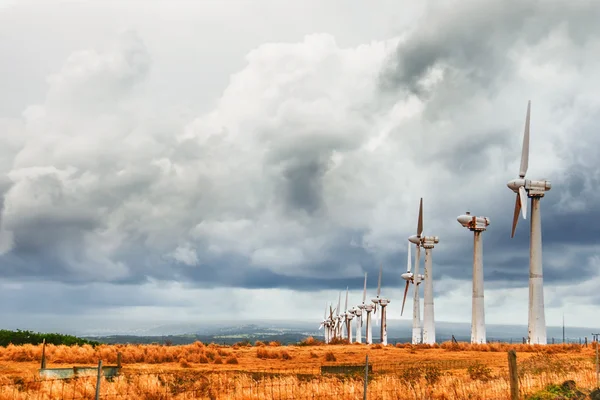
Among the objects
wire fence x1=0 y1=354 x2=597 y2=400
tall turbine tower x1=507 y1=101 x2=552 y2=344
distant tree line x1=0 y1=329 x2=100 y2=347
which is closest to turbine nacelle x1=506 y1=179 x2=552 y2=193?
tall turbine tower x1=507 y1=101 x2=552 y2=344

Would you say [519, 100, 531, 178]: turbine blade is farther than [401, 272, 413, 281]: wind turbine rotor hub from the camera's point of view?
→ No

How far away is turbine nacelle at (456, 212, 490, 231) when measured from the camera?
254 feet

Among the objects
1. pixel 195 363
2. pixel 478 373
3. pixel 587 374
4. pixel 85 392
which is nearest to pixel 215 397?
pixel 85 392

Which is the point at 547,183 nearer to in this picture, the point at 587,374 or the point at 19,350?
the point at 587,374

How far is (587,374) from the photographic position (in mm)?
31969

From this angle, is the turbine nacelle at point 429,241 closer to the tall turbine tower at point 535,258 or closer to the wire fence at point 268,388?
the tall turbine tower at point 535,258

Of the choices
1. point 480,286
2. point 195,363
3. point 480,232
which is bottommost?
point 195,363

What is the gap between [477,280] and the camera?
75.7 m

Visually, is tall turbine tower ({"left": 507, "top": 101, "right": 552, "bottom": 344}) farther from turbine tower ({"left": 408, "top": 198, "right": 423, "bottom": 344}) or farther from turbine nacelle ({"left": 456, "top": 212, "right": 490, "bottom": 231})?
turbine tower ({"left": 408, "top": 198, "right": 423, "bottom": 344})

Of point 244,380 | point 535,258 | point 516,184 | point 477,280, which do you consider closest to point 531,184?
point 516,184

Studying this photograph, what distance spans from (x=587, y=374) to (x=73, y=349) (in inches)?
1606

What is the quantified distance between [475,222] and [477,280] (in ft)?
23.7

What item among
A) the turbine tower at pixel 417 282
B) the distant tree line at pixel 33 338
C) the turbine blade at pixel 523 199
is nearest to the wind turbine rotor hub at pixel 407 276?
the turbine tower at pixel 417 282

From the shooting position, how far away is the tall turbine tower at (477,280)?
75.2 meters
